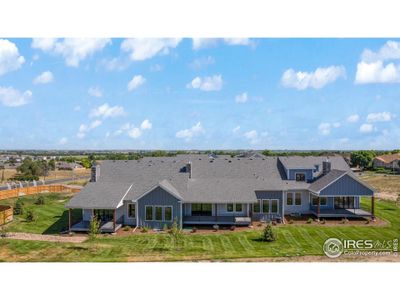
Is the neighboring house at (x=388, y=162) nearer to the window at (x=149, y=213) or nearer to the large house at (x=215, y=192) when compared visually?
the large house at (x=215, y=192)

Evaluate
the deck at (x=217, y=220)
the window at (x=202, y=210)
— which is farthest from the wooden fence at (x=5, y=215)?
the window at (x=202, y=210)

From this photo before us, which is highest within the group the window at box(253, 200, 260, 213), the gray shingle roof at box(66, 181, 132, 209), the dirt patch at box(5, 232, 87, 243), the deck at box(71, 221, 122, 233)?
the gray shingle roof at box(66, 181, 132, 209)

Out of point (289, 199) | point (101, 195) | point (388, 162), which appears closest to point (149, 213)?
point (101, 195)

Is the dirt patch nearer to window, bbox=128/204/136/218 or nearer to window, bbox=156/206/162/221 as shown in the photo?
window, bbox=128/204/136/218

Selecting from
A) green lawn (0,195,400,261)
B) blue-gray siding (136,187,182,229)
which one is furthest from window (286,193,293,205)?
blue-gray siding (136,187,182,229)

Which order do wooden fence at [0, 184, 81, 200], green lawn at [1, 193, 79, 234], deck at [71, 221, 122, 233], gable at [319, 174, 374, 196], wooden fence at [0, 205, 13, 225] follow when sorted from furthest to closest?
1. wooden fence at [0, 184, 81, 200]
2. gable at [319, 174, 374, 196]
3. wooden fence at [0, 205, 13, 225]
4. green lawn at [1, 193, 79, 234]
5. deck at [71, 221, 122, 233]

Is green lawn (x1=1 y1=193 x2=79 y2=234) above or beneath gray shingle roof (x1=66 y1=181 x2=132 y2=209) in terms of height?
beneath

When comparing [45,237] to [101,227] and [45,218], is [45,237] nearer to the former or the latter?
[101,227]
